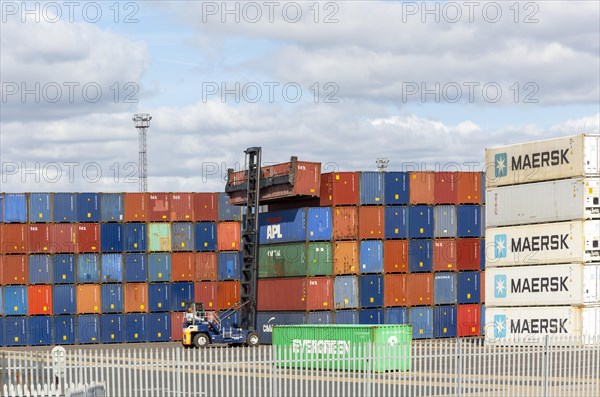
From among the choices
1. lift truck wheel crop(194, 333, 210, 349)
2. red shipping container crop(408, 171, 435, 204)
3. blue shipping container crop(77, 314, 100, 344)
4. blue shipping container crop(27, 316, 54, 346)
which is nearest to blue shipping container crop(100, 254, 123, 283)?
blue shipping container crop(77, 314, 100, 344)

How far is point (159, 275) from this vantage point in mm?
71750

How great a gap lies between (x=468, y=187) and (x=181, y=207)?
19027 mm

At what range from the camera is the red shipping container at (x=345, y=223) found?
6109 centimetres

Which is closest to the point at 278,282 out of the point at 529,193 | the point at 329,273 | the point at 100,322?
the point at 329,273

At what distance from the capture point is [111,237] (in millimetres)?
70562

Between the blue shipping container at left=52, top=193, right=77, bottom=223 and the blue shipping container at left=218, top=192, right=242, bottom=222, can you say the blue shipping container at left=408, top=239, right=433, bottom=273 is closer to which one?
the blue shipping container at left=218, top=192, right=242, bottom=222

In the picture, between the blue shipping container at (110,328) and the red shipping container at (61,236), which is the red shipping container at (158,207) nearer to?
the red shipping container at (61,236)

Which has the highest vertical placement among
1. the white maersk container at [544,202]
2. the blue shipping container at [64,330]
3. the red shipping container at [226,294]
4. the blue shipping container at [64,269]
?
the white maersk container at [544,202]

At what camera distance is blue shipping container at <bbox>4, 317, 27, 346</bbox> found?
69.3 m

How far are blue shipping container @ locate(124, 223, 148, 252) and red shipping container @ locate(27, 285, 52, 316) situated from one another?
18.2 ft

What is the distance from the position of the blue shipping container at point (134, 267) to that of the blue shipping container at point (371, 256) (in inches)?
635

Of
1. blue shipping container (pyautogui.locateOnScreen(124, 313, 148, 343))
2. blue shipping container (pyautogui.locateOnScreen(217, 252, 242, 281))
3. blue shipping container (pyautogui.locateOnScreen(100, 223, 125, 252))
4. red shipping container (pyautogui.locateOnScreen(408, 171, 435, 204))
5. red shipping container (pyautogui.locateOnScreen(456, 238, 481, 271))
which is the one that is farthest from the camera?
blue shipping container (pyautogui.locateOnScreen(217, 252, 242, 281))

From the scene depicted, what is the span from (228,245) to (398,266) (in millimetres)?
14121

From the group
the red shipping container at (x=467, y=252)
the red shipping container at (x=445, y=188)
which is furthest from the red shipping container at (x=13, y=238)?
the red shipping container at (x=467, y=252)
